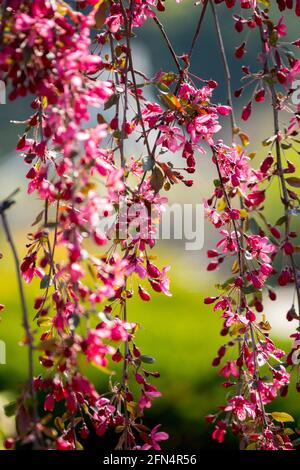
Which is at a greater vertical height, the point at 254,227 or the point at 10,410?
the point at 254,227

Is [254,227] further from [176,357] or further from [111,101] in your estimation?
[176,357]

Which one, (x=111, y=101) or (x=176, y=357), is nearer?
(x=111, y=101)

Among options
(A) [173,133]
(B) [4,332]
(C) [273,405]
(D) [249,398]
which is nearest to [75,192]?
(A) [173,133]

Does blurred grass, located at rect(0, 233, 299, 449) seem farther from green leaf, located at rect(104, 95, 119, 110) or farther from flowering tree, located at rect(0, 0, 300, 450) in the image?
green leaf, located at rect(104, 95, 119, 110)

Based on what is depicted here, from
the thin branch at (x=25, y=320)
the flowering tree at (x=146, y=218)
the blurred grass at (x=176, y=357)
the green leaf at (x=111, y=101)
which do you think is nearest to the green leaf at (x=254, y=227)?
the flowering tree at (x=146, y=218)

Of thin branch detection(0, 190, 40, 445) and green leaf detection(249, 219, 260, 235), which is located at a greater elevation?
green leaf detection(249, 219, 260, 235)

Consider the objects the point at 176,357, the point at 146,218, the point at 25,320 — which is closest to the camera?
the point at 25,320

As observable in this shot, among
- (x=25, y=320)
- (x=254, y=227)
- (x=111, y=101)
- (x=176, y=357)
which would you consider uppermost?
(x=111, y=101)

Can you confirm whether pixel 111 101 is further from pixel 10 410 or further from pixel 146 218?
pixel 10 410

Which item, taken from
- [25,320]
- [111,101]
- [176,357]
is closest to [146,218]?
[111,101]

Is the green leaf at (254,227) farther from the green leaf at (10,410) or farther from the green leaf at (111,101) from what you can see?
the green leaf at (10,410)

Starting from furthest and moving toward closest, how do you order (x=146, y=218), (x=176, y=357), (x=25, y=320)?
(x=176, y=357), (x=146, y=218), (x=25, y=320)

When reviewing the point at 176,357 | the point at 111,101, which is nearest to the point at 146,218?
the point at 111,101

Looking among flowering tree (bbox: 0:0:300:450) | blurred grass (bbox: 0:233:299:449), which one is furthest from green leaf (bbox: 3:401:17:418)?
blurred grass (bbox: 0:233:299:449)
